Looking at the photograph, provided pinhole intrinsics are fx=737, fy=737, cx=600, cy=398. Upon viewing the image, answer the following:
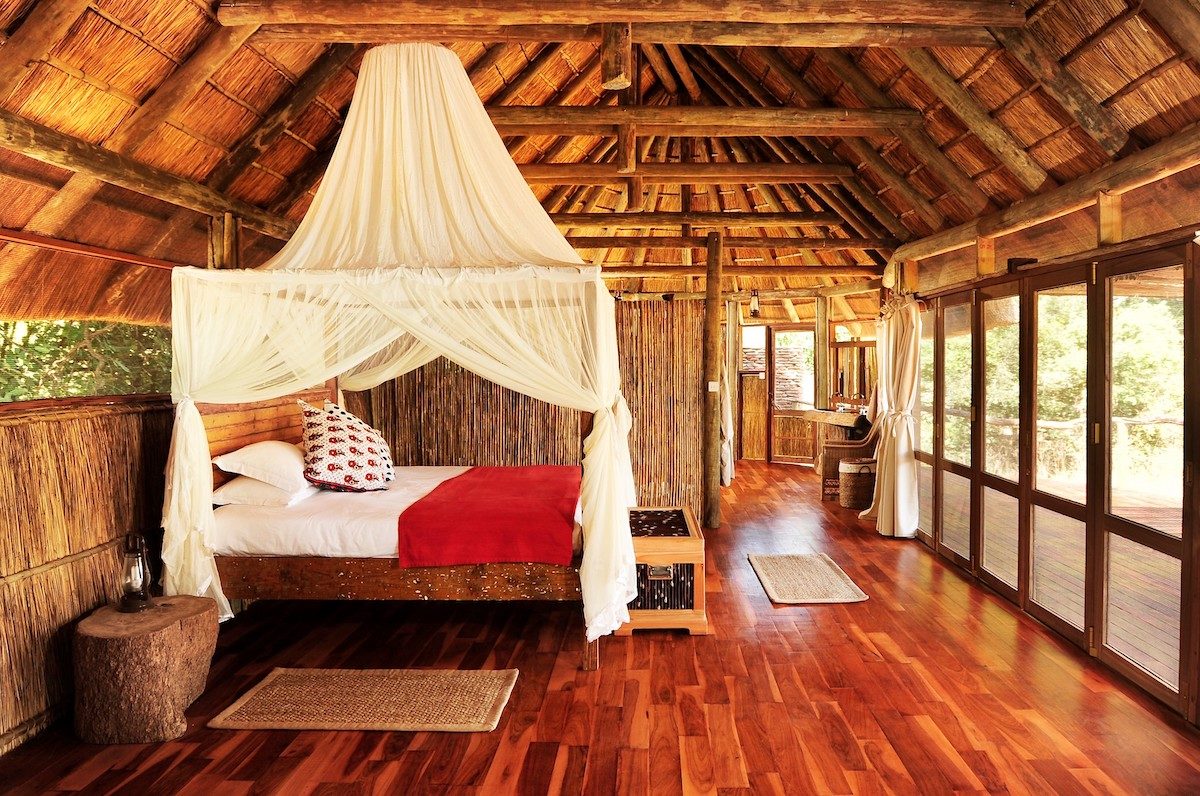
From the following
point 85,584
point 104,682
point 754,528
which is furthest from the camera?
point 754,528

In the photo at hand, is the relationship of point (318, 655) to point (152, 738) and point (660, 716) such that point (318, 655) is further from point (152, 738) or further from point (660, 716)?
point (660, 716)

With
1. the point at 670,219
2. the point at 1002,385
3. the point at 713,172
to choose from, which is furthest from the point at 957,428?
the point at 670,219

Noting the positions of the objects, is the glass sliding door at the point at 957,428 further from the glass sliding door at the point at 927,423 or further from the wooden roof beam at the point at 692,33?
the wooden roof beam at the point at 692,33

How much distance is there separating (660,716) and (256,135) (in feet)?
11.5

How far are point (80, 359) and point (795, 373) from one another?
8.25 m

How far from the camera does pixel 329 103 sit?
4203mm

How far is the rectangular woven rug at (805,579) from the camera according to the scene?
13.4ft

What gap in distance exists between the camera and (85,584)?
2.93 metres

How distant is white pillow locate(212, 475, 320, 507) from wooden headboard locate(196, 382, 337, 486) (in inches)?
6.9

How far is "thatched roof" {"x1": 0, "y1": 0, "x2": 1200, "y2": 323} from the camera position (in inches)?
112

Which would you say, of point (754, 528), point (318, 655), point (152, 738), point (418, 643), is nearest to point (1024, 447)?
point (754, 528)

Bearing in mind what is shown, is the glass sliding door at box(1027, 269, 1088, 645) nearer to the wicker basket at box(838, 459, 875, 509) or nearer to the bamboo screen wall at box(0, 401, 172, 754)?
the wicker basket at box(838, 459, 875, 509)

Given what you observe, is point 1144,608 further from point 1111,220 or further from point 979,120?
point 979,120

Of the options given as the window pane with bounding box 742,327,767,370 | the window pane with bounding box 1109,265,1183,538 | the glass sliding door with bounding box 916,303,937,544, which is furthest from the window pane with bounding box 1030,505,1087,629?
the window pane with bounding box 742,327,767,370
